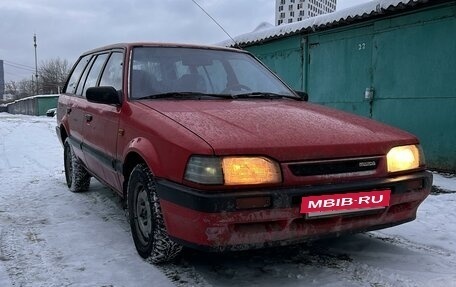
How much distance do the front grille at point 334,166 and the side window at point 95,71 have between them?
8.55ft

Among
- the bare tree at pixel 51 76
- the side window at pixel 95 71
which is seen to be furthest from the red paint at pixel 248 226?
the bare tree at pixel 51 76

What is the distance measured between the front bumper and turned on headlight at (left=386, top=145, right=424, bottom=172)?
0.13m

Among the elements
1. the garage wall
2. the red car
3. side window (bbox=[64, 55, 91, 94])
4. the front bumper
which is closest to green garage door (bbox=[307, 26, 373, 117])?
the garage wall

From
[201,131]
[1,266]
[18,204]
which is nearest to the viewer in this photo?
[201,131]

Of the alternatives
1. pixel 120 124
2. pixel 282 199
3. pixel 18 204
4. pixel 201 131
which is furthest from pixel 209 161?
pixel 18 204

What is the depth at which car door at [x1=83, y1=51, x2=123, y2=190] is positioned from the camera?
3.65 meters

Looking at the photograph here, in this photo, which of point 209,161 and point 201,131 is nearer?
point 209,161

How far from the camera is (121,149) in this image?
3.42m

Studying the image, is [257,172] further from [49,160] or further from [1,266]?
[49,160]

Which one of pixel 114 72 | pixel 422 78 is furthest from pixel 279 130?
pixel 422 78

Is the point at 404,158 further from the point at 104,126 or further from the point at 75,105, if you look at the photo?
the point at 75,105

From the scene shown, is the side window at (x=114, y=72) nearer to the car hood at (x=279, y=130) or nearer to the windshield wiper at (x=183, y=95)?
the windshield wiper at (x=183, y=95)

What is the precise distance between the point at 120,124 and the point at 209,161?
1228 millimetres

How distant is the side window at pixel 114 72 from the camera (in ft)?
12.4
